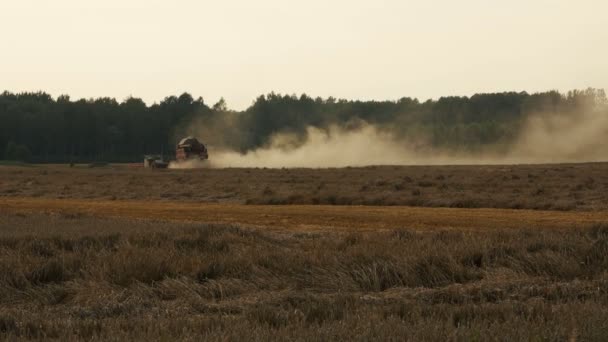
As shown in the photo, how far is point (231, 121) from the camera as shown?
161 metres

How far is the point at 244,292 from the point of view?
10477 mm

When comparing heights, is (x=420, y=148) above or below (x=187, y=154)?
below

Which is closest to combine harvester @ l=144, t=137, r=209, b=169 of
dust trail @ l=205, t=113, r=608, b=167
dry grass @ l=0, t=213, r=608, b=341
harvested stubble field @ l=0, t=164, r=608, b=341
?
dust trail @ l=205, t=113, r=608, b=167

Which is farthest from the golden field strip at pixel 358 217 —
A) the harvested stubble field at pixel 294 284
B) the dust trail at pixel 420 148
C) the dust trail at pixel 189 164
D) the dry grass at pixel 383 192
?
the dust trail at pixel 420 148

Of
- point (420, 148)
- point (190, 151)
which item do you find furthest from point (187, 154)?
point (420, 148)

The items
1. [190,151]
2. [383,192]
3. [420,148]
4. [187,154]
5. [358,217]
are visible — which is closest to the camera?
[358,217]

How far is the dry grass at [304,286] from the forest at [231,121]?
10636 cm

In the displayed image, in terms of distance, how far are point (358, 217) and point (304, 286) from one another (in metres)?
13.7

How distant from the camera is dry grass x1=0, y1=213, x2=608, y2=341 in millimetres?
7488

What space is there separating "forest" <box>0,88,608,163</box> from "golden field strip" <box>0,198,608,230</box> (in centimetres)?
9336

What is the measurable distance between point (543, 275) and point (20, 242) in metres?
9.55

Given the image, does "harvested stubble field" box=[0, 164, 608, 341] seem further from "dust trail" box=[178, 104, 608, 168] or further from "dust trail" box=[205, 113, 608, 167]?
"dust trail" box=[205, 113, 608, 167]

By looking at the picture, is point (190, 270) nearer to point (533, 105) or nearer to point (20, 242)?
point (20, 242)

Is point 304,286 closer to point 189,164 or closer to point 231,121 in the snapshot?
point 189,164
